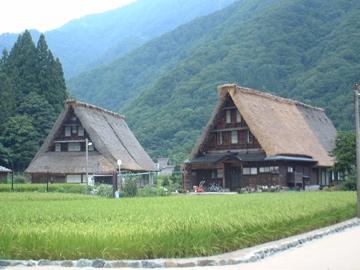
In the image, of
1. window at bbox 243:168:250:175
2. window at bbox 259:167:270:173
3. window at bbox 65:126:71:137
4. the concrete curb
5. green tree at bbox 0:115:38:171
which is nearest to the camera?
the concrete curb

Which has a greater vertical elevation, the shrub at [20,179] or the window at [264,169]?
the window at [264,169]

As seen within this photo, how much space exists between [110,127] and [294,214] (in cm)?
3365

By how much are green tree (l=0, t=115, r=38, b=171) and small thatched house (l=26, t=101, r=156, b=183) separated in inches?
258

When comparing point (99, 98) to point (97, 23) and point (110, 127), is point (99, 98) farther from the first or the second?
point (97, 23)

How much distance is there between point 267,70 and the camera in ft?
219

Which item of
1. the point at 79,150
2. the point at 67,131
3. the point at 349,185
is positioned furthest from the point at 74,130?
the point at 349,185

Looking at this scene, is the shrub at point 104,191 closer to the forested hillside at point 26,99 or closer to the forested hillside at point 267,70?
the forested hillside at point 26,99

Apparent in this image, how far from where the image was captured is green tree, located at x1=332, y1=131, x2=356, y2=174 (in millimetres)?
30422

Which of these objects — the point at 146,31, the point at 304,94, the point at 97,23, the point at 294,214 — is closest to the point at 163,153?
the point at 304,94

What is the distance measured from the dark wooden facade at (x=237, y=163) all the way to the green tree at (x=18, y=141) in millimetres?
17086

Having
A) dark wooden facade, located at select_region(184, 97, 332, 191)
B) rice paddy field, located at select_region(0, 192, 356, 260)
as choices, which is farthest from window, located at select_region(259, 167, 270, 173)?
rice paddy field, located at select_region(0, 192, 356, 260)

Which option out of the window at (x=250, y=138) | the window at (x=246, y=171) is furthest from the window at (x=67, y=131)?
the window at (x=246, y=171)

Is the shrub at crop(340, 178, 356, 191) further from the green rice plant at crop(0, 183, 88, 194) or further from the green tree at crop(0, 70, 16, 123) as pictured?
the green tree at crop(0, 70, 16, 123)

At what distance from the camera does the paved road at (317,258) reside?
304 inches
